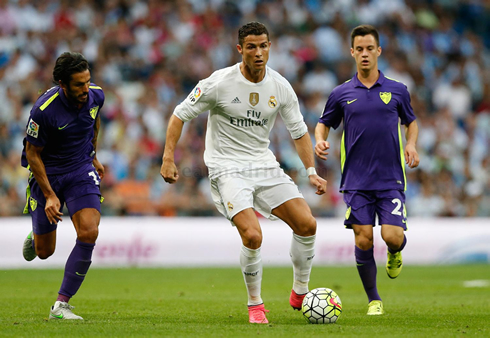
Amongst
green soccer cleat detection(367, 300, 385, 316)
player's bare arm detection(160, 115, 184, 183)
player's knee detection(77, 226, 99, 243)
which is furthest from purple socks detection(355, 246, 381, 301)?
player's knee detection(77, 226, 99, 243)

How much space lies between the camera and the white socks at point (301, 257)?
746 cm

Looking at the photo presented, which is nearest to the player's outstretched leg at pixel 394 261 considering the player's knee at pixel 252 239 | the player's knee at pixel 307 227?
the player's knee at pixel 307 227

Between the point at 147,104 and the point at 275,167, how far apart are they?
12032mm

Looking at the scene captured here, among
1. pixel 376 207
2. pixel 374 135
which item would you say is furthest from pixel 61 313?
pixel 374 135

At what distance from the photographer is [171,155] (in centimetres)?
698

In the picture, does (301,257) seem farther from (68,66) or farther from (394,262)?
(68,66)

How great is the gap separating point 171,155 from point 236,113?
80 cm

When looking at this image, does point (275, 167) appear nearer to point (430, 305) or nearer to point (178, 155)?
point (430, 305)

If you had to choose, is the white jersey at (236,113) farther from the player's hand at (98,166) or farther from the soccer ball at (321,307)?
the player's hand at (98,166)

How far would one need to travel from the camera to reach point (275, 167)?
752cm

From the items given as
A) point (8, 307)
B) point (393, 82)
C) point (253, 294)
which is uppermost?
point (393, 82)

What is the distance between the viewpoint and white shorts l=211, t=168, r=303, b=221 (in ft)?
23.4

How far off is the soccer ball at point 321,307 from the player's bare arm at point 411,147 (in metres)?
1.66

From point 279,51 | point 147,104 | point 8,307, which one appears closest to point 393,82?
point 8,307
